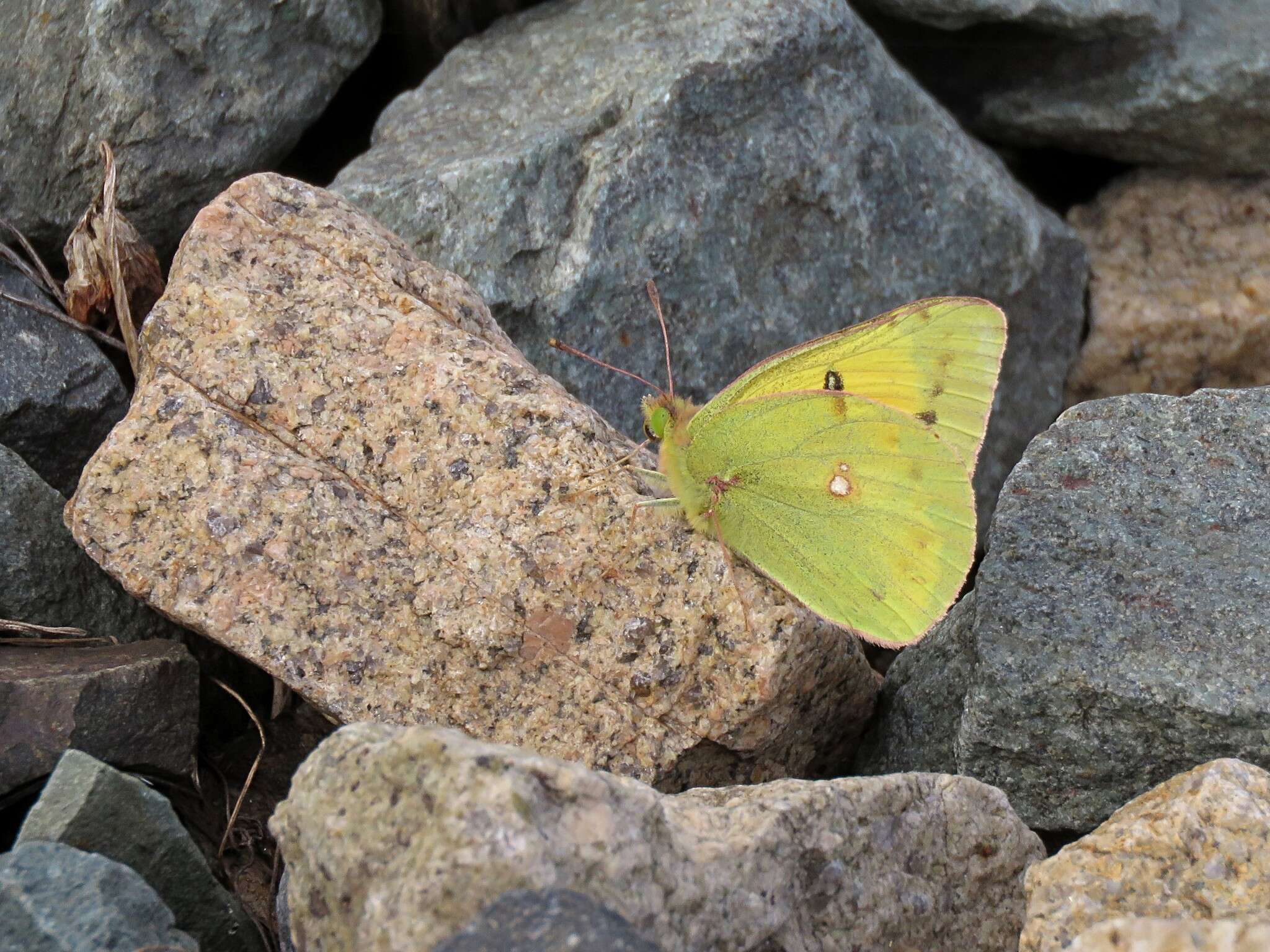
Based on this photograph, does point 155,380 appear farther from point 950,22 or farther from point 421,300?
point 950,22

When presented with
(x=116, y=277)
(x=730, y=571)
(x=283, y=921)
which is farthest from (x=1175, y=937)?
(x=116, y=277)

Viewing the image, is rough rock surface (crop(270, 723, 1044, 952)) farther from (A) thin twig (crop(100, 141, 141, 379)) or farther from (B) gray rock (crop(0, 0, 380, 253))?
(B) gray rock (crop(0, 0, 380, 253))

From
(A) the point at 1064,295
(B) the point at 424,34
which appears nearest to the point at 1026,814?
(A) the point at 1064,295

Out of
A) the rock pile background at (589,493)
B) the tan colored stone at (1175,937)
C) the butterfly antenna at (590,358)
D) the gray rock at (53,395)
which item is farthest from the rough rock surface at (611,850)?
the gray rock at (53,395)

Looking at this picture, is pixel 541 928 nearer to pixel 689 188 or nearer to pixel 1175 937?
pixel 1175 937

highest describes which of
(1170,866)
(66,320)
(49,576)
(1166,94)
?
(66,320)

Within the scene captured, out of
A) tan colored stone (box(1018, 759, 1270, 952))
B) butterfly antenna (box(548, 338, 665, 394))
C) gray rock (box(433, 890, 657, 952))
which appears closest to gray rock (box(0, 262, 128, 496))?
butterfly antenna (box(548, 338, 665, 394))

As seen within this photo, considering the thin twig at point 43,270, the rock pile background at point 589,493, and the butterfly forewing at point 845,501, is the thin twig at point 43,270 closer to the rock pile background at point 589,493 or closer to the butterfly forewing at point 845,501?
the rock pile background at point 589,493
